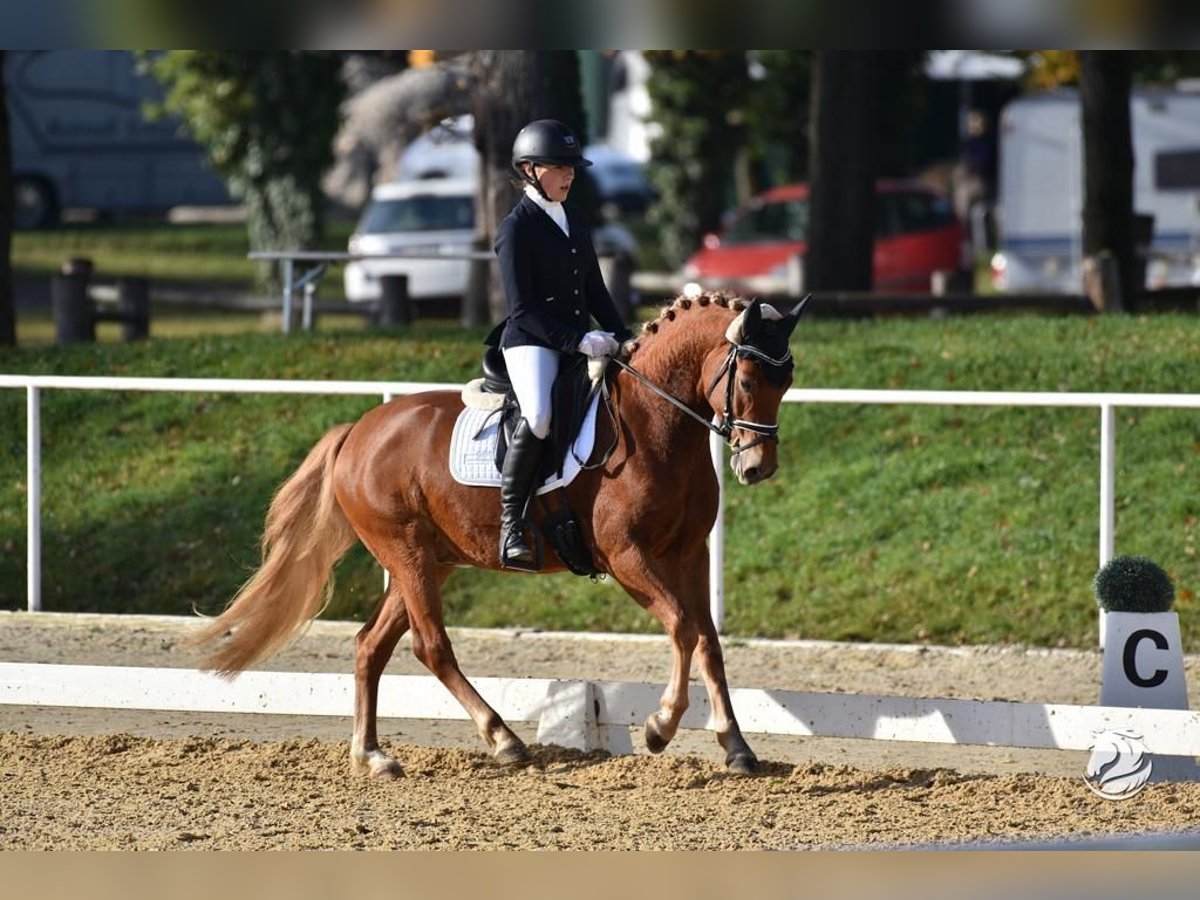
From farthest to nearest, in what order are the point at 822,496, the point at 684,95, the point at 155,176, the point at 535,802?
the point at 155,176 → the point at 684,95 → the point at 822,496 → the point at 535,802

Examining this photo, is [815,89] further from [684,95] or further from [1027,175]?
[684,95]

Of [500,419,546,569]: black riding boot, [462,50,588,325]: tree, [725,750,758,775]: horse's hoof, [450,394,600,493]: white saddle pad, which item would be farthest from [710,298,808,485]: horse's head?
[462,50,588,325]: tree

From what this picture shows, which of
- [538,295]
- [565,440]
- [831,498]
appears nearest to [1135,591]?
[565,440]

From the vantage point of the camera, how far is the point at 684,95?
3516 cm

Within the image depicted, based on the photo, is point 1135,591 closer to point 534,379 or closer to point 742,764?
point 742,764

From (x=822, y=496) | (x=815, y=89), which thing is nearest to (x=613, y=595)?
(x=822, y=496)

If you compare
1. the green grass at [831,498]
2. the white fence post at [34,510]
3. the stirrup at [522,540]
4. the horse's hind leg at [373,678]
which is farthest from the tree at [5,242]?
the stirrup at [522,540]

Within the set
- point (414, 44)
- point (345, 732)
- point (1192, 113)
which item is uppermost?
point (1192, 113)

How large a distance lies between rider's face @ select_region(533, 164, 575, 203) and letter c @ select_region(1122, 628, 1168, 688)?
114 inches

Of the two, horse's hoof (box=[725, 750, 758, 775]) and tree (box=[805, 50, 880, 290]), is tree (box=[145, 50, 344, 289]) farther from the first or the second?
horse's hoof (box=[725, 750, 758, 775])

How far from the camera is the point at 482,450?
27.0ft

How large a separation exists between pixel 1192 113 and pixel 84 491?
863 inches

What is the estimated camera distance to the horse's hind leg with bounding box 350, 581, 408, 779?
8141 mm

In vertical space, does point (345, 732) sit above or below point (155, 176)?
below
